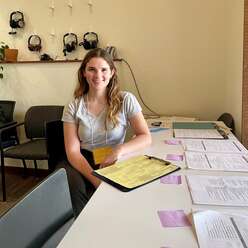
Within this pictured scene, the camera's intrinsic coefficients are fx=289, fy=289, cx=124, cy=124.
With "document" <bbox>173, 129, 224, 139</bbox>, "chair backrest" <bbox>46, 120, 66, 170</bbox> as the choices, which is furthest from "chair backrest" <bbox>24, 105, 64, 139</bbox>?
"document" <bbox>173, 129, 224, 139</bbox>

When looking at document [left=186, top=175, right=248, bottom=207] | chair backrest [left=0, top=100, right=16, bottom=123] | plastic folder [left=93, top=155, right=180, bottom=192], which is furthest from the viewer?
chair backrest [left=0, top=100, right=16, bottom=123]

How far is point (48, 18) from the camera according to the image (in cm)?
287

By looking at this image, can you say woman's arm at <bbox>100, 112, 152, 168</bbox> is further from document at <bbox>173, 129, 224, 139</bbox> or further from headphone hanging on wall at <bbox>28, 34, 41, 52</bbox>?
headphone hanging on wall at <bbox>28, 34, 41, 52</bbox>

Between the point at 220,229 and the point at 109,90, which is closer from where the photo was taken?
the point at 220,229

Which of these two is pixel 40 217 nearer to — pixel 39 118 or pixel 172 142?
pixel 172 142

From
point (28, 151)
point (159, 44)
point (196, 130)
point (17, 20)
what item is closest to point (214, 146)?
point (196, 130)

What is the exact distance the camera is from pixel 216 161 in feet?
4.59

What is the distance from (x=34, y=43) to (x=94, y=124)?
1597mm

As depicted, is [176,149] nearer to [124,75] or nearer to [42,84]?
[124,75]

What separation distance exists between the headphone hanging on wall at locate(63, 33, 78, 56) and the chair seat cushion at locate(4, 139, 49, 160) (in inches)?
37.6

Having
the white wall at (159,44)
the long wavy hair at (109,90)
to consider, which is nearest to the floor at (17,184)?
the white wall at (159,44)

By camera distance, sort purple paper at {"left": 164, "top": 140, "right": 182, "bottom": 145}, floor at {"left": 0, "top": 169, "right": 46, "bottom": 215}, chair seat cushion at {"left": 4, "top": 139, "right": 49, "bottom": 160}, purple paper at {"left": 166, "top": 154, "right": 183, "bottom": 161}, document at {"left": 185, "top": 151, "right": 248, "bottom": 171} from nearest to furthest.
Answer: document at {"left": 185, "top": 151, "right": 248, "bottom": 171}
purple paper at {"left": 166, "top": 154, "right": 183, "bottom": 161}
purple paper at {"left": 164, "top": 140, "right": 182, "bottom": 145}
chair seat cushion at {"left": 4, "top": 139, "right": 49, "bottom": 160}
floor at {"left": 0, "top": 169, "right": 46, "bottom": 215}

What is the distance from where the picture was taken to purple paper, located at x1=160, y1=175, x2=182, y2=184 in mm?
1178

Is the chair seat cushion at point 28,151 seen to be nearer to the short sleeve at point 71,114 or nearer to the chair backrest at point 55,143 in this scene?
the chair backrest at point 55,143
